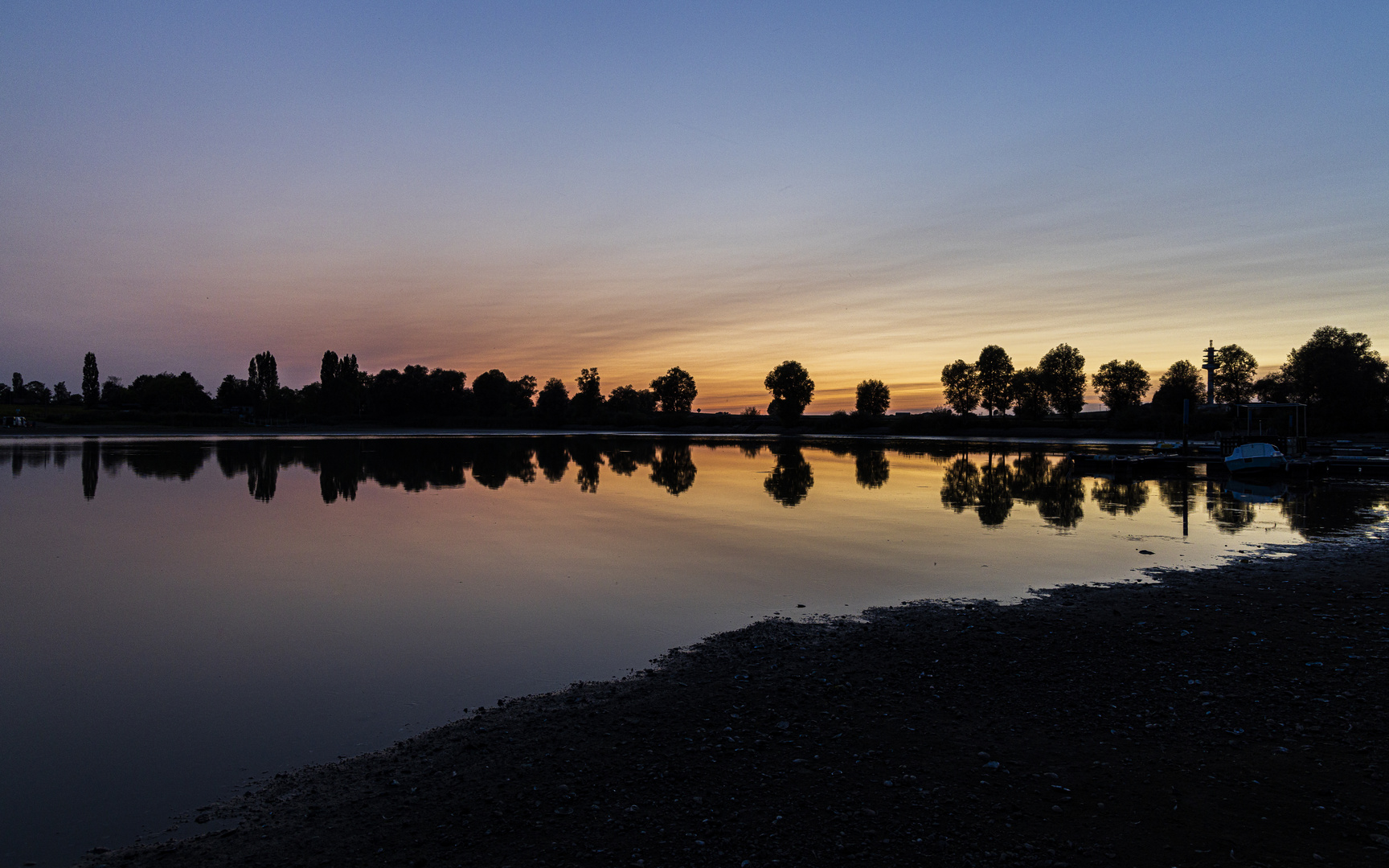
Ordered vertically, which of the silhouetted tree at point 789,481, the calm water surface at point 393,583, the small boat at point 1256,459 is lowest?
the calm water surface at point 393,583

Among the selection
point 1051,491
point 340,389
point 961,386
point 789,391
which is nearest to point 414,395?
point 340,389

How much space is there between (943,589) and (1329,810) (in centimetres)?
741

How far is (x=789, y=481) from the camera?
3553 centimetres

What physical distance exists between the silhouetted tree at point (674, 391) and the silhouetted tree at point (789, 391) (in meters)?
23.3

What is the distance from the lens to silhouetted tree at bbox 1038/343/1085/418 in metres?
129

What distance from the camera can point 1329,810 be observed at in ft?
17.0

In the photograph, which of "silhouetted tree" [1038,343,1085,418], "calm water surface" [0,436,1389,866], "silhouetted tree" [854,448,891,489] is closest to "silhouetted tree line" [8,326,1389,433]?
"silhouetted tree" [1038,343,1085,418]

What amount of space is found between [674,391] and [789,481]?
5876 inches

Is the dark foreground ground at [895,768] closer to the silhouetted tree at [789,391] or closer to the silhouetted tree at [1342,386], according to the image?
the silhouetted tree at [1342,386]

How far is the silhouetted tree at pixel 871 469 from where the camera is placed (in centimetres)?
3469

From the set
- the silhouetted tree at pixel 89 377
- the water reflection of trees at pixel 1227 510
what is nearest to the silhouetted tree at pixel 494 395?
the silhouetted tree at pixel 89 377

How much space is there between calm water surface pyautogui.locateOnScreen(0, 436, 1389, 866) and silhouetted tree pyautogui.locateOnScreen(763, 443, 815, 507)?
22.3 inches

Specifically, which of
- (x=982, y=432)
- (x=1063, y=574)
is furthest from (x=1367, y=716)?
(x=982, y=432)

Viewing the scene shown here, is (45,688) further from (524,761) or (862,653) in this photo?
(862,653)
